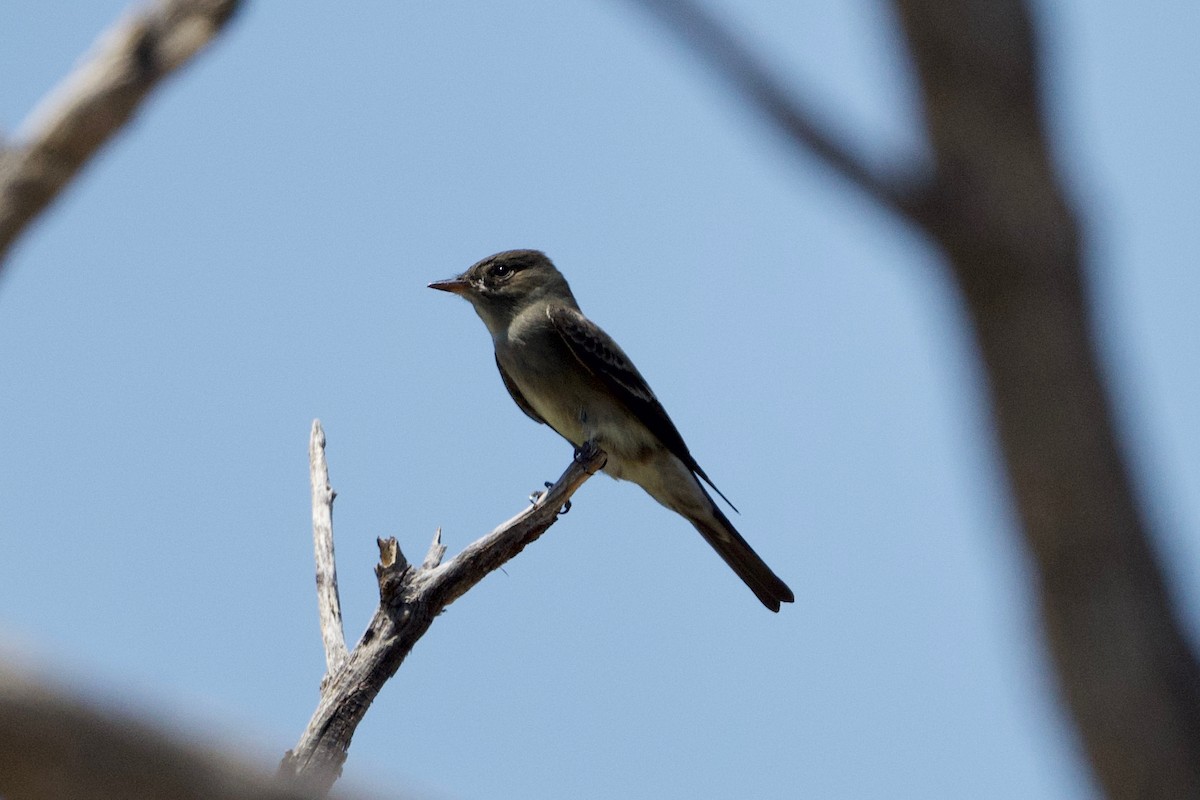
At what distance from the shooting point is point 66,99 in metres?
4.05

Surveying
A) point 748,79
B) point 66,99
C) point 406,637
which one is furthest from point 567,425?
point 748,79

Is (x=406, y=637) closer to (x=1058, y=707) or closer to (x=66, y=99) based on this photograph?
(x=66, y=99)

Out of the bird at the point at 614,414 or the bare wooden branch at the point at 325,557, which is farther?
the bird at the point at 614,414

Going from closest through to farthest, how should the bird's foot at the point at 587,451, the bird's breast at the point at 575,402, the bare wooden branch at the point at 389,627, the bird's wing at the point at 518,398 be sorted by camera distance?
1. the bare wooden branch at the point at 389,627
2. the bird's foot at the point at 587,451
3. the bird's breast at the point at 575,402
4. the bird's wing at the point at 518,398

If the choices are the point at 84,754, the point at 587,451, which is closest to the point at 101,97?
the point at 84,754

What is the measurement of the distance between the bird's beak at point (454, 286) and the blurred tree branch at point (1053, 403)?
9.81m

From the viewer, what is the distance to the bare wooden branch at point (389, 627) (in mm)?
6738

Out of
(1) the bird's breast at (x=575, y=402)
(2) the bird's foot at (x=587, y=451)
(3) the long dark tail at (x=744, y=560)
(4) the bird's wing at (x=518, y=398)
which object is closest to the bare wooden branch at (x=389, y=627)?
(2) the bird's foot at (x=587, y=451)

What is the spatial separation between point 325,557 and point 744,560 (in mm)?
3842

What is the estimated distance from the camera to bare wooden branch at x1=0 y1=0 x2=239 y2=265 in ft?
13.0

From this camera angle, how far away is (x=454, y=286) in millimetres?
11328

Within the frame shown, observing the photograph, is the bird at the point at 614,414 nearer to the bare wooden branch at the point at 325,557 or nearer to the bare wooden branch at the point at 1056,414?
the bare wooden branch at the point at 325,557

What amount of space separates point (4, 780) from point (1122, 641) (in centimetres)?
133

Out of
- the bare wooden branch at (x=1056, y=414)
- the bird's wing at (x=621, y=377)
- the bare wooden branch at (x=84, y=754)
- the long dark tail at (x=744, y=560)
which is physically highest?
the bird's wing at (x=621, y=377)
